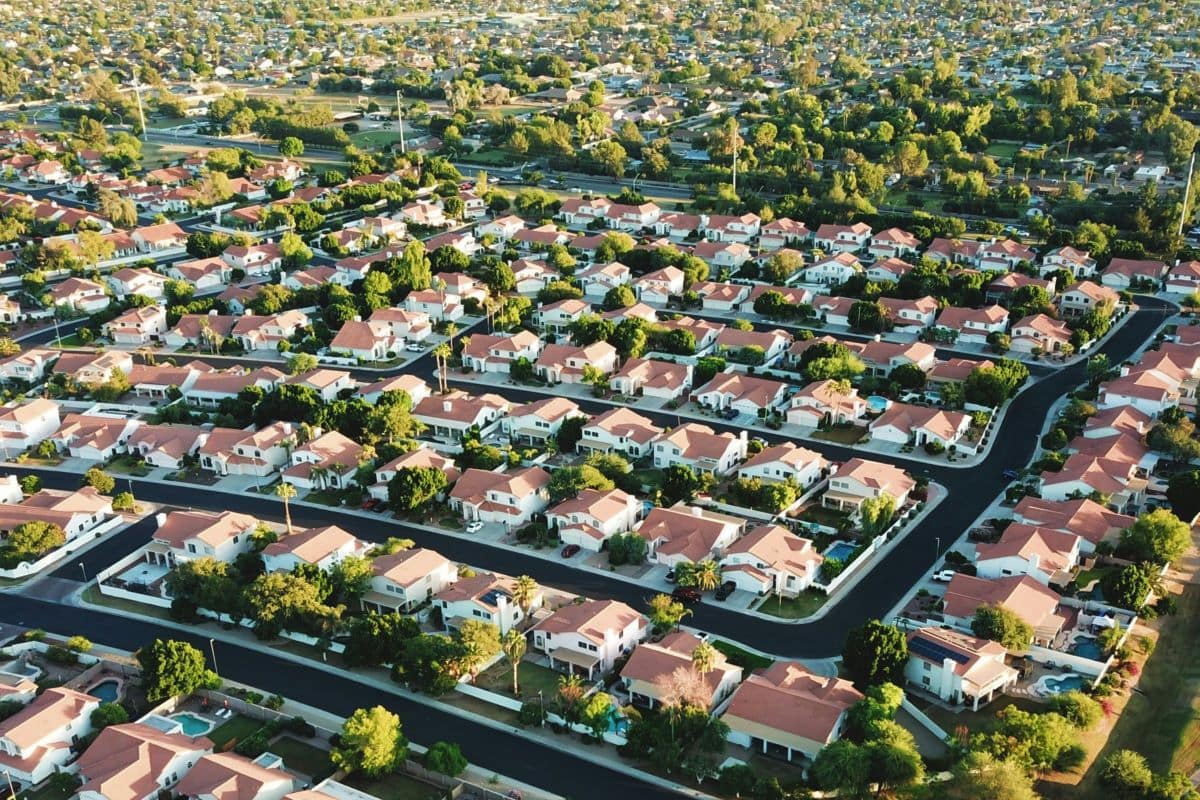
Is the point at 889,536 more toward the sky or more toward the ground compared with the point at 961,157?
more toward the ground

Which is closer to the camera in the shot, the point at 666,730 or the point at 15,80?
the point at 666,730

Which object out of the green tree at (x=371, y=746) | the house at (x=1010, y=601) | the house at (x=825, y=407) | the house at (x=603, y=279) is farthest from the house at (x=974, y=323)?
the green tree at (x=371, y=746)

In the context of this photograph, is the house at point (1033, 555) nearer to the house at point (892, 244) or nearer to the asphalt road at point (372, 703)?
the asphalt road at point (372, 703)

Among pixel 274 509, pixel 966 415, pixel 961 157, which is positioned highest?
pixel 961 157

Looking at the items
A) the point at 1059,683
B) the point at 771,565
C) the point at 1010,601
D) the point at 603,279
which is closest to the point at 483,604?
the point at 771,565

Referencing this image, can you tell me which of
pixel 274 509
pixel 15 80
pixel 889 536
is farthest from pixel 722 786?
pixel 15 80

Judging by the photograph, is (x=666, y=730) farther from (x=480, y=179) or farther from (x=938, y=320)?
(x=480, y=179)

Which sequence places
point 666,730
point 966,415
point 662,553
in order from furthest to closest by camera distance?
point 966,415 → point 662,553 → point 666,730

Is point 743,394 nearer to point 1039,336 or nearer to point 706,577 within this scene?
point 706,577

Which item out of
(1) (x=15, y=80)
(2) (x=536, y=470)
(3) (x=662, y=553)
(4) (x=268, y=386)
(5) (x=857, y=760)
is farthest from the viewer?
(1) (x=15, y=80)
